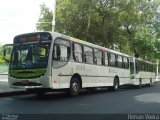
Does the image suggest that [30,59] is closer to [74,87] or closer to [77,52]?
[74,87]

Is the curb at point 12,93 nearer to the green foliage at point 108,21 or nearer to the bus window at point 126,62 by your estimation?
the bus window at point 126,62

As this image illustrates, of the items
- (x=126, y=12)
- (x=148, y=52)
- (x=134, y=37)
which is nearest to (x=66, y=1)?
(x=126, y=12)

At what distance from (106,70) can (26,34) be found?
8.24 m

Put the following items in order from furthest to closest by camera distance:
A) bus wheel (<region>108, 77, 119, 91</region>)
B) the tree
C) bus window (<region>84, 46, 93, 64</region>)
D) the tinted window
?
the tree
the tinted window
bus wheel (<region>108, 77, 119, 91</region>)
bus window (<region>84, 46, 93, 64</region>)

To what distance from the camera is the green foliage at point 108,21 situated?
34656mm

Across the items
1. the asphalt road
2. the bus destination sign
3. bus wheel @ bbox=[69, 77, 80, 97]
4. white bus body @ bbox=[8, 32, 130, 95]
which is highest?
the bus destination sign

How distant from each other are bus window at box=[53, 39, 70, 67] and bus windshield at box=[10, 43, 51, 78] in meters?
0.44

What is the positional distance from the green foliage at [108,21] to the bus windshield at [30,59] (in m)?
16.3

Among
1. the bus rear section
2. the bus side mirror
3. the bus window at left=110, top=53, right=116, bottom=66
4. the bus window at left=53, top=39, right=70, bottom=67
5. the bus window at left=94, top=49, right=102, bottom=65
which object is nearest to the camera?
the bus window at left=53, top=39, right=70, bottom=67

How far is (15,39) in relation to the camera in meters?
17.7

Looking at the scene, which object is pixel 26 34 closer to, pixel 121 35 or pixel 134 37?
pixel 121 35

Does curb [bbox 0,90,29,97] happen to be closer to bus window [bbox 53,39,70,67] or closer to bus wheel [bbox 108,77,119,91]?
bus window [bbox 53,39,70,67]

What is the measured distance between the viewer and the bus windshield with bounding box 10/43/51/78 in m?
16.4

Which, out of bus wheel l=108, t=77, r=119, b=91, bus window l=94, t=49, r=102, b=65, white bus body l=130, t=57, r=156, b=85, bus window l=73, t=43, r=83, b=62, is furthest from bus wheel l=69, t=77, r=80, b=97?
white bus body l=130, t=57, r=156, b=85
